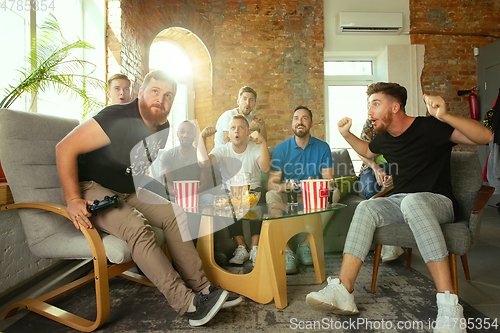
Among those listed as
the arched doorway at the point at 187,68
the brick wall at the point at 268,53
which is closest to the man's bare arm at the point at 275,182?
the brick wall at the point at 268,53

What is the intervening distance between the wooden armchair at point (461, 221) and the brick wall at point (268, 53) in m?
3.31

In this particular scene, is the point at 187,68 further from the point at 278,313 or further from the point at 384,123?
the point at 278,313

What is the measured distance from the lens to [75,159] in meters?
1.50

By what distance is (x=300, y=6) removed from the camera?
513 cm

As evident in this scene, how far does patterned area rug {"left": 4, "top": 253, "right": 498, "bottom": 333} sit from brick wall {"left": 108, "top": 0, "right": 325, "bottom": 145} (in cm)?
347

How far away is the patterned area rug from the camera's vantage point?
1.45m

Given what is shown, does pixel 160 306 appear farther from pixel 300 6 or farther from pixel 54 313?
pixel 300 6

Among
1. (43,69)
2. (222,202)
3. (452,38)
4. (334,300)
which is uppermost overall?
(452,38)

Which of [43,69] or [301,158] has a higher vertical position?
[43,69]

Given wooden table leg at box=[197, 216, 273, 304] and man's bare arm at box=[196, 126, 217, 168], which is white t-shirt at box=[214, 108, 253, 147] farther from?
wooden table leg at box=[197, 216, 273, 304]

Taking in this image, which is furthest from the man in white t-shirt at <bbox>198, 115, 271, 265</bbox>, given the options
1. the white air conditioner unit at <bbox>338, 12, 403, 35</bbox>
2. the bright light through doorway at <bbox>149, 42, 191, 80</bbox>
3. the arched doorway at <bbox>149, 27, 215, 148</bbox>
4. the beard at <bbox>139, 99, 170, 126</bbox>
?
the white air conditioner unit at <bbox>338, 12, 403, 35</bbox>

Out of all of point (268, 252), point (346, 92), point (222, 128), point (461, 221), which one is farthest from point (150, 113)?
point (346, 92)

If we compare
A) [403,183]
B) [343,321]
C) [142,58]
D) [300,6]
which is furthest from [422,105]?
[343,321]

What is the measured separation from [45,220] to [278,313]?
1.24 meters
